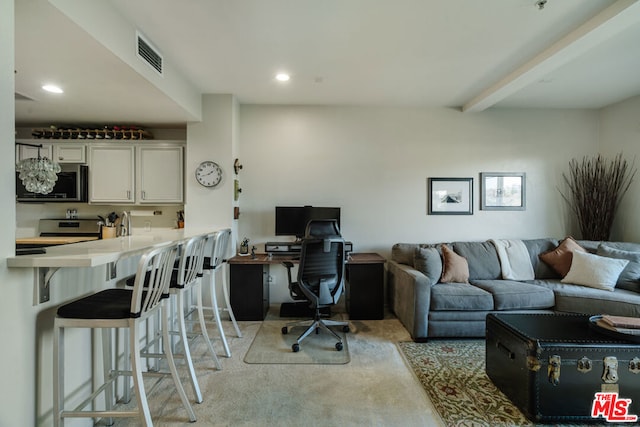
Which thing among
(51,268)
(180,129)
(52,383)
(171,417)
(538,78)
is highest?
(538,78)

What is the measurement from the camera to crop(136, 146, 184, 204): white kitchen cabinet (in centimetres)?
394

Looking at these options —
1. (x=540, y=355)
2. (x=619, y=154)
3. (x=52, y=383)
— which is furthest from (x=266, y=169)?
(x=619, y=154)

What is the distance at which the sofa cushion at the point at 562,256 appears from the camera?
3564 mm

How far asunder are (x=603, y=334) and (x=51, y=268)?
10.6 feet

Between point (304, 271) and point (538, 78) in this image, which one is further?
point (538, 78)

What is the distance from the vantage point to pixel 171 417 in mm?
1962

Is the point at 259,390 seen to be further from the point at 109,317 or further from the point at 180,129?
the point at 180,129

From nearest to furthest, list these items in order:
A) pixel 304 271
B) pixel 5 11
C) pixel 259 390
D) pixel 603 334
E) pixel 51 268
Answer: pixel 5 11
pixel 51 268
pixel 603 334
pixel 259 390
pixel 304 271

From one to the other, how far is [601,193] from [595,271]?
1328mm

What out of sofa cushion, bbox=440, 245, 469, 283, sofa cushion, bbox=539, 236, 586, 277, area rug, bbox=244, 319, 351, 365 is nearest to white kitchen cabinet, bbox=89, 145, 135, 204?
area rug, bbox=244, 319, 351, 365

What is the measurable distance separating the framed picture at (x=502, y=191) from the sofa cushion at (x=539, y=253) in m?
0.54

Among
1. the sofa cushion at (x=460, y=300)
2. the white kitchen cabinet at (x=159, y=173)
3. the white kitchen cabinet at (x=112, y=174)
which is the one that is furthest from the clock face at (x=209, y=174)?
the sofa cushion at (x=460, y=300)

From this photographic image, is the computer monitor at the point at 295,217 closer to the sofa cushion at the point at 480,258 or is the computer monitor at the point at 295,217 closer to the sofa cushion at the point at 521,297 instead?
the sofa cushion at the point at 480,258

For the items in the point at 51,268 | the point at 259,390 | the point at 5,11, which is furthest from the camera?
the point at 259,390
